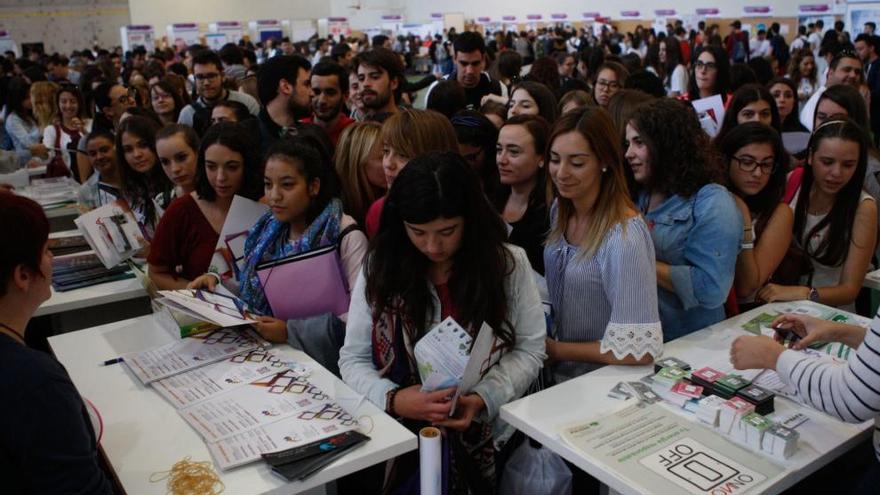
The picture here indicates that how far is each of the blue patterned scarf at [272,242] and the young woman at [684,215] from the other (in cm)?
113

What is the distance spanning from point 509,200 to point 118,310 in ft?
7.19

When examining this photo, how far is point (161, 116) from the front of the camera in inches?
219

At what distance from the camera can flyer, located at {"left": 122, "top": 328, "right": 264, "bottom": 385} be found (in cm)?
218

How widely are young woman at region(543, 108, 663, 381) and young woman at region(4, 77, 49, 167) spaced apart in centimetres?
607

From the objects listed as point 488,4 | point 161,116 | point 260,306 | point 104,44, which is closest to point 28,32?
point 104,44

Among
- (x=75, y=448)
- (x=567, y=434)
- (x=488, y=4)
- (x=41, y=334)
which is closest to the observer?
(x=75, y=448)

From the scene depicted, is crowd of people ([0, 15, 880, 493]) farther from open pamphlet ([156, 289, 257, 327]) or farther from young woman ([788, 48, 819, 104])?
young woman ([788, 48, 819, 104])

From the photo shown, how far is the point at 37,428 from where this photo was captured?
4.14 feet

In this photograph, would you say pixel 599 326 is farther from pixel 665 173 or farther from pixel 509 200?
pixel 509 200

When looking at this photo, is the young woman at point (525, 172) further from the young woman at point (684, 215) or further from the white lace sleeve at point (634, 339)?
the white lace sleeve at point (634, 339)

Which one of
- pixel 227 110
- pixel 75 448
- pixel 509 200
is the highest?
pixel 227 110

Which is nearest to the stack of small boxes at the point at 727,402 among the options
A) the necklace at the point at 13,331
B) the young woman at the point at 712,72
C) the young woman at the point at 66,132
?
the necklace at the point at 13,331

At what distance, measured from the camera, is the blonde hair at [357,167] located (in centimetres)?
302

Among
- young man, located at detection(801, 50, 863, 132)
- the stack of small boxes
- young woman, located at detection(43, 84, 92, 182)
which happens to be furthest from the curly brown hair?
young woman, located at detection(43, 84, 92, 182)
